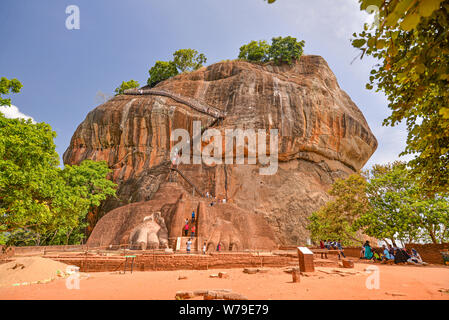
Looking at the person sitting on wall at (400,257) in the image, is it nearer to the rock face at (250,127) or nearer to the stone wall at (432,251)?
the stone wall at (432,251)

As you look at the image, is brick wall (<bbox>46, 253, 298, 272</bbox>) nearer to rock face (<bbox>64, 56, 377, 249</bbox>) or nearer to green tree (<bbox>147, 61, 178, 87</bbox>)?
rock face (<bbox>64, 56, 377, 249</bbox>)

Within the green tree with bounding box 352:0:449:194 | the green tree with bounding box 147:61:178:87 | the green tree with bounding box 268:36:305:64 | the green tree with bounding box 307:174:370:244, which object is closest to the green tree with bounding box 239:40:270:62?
the green tree with bounding box 268:36:305:64

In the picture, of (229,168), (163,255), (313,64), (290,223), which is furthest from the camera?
→ (313,64)

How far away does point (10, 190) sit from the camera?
1079 cm

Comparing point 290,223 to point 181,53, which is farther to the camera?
point 181,53

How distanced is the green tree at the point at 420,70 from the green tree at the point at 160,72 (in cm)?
4876

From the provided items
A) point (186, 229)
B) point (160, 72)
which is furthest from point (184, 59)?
point (186, 229)

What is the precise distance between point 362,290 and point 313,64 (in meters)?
44.1

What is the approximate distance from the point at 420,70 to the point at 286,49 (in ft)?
152

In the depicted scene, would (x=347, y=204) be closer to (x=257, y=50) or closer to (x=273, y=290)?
(x=273, y=290)

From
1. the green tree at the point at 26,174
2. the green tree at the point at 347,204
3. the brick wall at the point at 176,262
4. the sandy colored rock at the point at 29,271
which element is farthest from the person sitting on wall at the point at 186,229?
the sandy colored rock at the point at 29,271

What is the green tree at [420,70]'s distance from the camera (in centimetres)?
190

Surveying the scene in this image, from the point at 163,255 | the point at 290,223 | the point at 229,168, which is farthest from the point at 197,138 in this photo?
the point at 163,255
